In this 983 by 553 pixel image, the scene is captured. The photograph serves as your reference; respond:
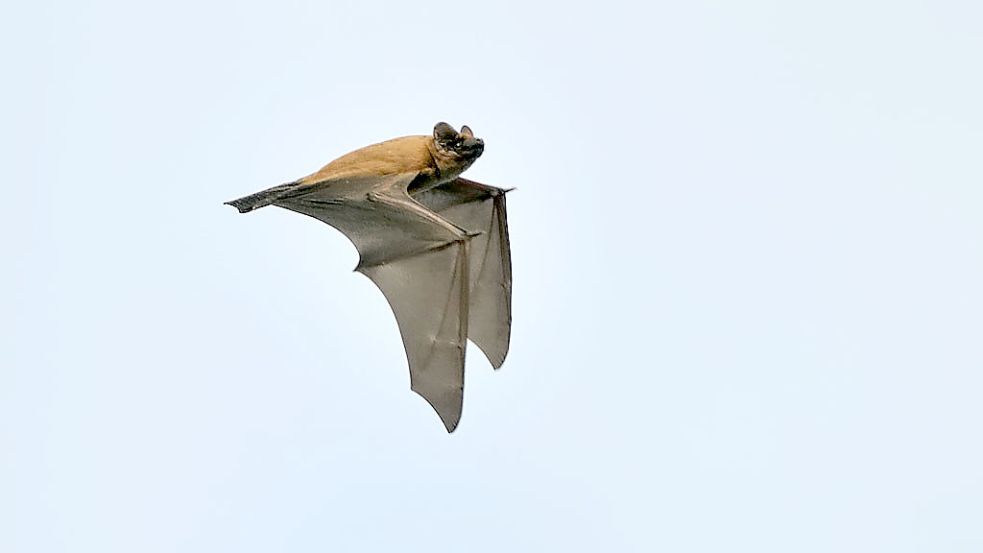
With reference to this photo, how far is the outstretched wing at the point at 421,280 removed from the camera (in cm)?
592

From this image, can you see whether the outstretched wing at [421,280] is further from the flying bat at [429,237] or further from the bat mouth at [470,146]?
the bat mouth at [470,146]

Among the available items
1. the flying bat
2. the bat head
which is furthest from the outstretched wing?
the bat head

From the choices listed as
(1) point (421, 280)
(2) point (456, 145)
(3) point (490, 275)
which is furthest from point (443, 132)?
(3) point (490, 275)

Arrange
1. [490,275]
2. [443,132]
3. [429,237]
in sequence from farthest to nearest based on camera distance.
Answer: [490,275] → [429,237] → [443,132]

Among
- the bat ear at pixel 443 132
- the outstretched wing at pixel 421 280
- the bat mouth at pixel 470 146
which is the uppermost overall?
the bat ear at pixel 443 132

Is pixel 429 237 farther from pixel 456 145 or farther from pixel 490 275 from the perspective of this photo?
pixel 490 275

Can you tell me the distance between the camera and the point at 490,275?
6.65 meters

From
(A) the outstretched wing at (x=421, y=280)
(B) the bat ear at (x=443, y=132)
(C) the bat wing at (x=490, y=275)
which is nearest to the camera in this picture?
(B) the bat ear at (x=443, y=132)

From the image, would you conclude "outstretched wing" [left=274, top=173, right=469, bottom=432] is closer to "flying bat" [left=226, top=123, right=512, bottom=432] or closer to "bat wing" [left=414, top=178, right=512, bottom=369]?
"flying bat" [left=226, top=123, right=512, bottom=432]

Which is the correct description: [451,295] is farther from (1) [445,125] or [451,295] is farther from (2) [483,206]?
(1) [445,125]

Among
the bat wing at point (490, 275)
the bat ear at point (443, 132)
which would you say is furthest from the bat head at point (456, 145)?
the bat wing at point (490, 275)

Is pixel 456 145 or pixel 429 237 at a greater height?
pixel 456 145

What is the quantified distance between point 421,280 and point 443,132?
2.93 ft

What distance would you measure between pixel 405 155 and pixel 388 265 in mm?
741
